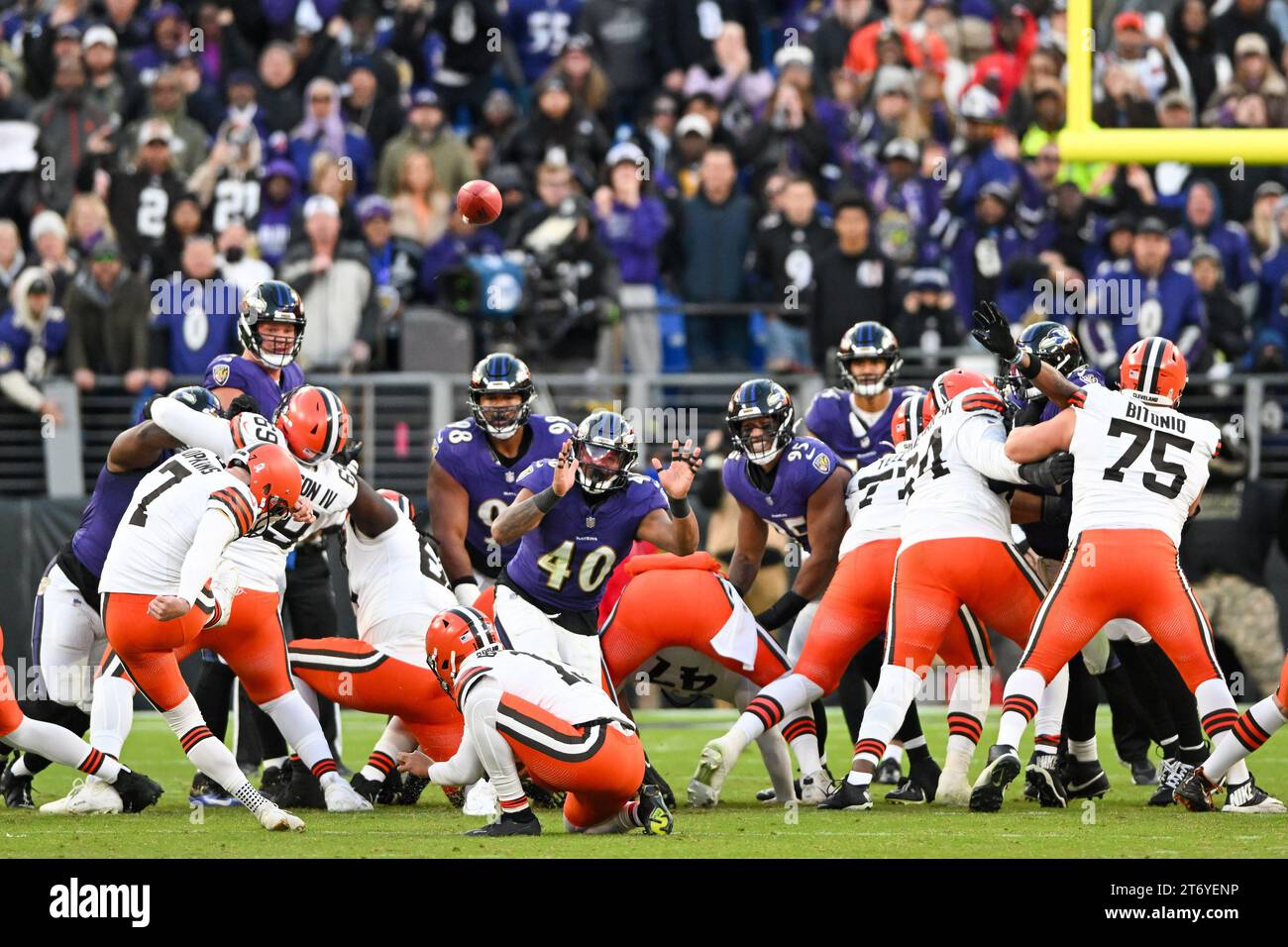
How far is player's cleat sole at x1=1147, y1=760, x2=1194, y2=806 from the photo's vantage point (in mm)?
8906

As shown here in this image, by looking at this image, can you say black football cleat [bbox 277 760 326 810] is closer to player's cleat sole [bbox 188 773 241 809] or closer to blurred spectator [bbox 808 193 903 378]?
player's cleat sole [bbox 188 773 241 809]

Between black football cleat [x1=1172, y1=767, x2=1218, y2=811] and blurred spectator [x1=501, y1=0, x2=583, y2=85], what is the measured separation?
10.5 meters

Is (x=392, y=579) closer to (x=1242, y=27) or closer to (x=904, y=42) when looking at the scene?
(x=1242, y=27)

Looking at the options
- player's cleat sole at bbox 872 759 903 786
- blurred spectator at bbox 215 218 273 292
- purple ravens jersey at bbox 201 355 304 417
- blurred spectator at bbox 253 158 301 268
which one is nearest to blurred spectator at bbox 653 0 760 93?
blurred spectator at bbox 253 158 301 268

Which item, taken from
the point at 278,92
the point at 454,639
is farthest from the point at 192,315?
the point at 454,639

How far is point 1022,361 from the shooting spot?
8.59 metres

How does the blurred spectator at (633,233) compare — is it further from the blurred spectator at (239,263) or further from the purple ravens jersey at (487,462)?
the purple ravens jersey at (487,462)

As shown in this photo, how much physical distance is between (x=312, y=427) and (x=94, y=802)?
5.80ft

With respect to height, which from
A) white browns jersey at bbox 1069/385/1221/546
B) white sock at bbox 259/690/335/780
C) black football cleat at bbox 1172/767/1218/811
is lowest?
black football cleat at bbox 1172/767/1218/811

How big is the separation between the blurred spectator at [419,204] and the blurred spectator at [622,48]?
2.23 meters

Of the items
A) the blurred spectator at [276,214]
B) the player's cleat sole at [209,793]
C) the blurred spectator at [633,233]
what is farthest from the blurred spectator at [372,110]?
the player's cleat sole at [209,793]

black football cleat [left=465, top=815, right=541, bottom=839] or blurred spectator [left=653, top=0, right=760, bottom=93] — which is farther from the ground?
blurred spectator [left=653, top=0, right=760, bottom=93]
